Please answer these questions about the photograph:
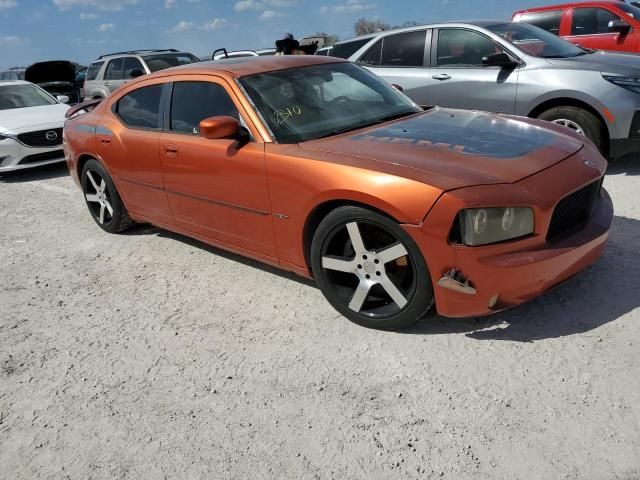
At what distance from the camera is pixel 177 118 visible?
404 centimetres

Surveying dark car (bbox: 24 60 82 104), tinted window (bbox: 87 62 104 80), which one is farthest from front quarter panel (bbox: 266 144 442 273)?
dark car (bbox: 24 60 82 104)

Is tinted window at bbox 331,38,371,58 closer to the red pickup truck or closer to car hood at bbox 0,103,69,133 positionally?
the red pickup truck

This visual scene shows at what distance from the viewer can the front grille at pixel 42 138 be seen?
8305 millimetres

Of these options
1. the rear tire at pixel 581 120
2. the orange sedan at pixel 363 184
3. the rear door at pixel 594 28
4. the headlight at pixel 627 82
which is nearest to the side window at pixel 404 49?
the rear tire at pixel 581 120

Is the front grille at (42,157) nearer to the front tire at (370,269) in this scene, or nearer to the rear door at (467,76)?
the rear door at (467,76)

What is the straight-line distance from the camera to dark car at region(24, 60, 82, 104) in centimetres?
1658

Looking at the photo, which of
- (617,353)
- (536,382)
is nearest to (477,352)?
(536,382)

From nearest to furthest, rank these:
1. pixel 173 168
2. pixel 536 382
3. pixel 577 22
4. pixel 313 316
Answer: pixel 536 382 < pixel 313 316 < pixel 173 168 < pixel 577 22

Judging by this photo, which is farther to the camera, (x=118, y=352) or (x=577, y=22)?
(x=577, y=22)

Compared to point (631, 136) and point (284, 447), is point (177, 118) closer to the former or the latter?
point (284, 447)

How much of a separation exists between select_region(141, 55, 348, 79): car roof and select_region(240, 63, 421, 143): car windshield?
7 cm

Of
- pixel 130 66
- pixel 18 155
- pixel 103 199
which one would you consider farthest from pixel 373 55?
pixel 130 66

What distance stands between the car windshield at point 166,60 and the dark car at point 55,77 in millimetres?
5504

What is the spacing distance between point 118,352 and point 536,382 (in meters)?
2.30
